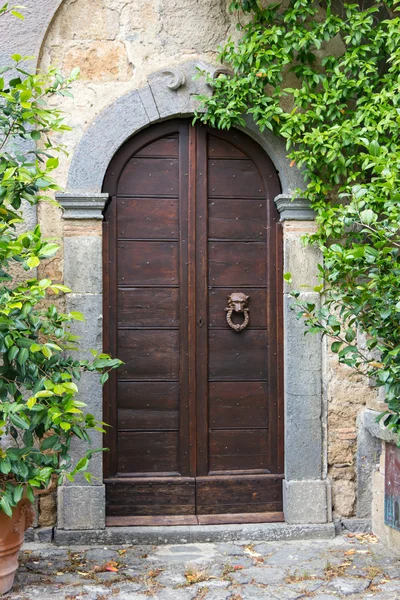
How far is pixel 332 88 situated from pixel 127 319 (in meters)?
1.97

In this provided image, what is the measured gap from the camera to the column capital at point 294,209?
5102 mm

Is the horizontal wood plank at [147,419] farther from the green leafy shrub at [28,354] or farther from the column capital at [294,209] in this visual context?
the column capital at [294,209]

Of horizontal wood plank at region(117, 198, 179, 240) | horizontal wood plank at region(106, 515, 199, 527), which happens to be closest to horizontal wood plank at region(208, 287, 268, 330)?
horizontal wood plank at region(117, 198, 179, 240)

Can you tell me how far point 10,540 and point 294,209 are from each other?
2669mm

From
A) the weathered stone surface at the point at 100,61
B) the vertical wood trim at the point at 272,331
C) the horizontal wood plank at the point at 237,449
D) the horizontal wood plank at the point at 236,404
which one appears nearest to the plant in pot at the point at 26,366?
the weathered stone surface at the point at 100,61

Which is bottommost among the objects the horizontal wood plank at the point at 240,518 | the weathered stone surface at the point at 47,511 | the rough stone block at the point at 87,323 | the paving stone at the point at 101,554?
the paving stone at the point at 101,554

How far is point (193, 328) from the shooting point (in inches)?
203

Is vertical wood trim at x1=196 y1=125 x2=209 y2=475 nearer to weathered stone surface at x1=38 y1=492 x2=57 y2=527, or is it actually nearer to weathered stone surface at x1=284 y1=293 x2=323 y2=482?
weathered stone surface at x1=284 y1=293 x2=323 y2=482

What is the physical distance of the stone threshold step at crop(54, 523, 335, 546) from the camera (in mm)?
4883

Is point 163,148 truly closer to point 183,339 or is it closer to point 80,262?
point 80,262

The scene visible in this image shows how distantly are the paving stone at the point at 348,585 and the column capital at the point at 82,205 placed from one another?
2583 millimetres

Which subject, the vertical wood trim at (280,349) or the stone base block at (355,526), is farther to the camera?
the vertical wood trim at (280,349)

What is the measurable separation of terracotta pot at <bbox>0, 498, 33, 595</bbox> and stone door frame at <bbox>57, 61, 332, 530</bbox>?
0.77 metres

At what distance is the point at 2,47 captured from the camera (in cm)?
489
